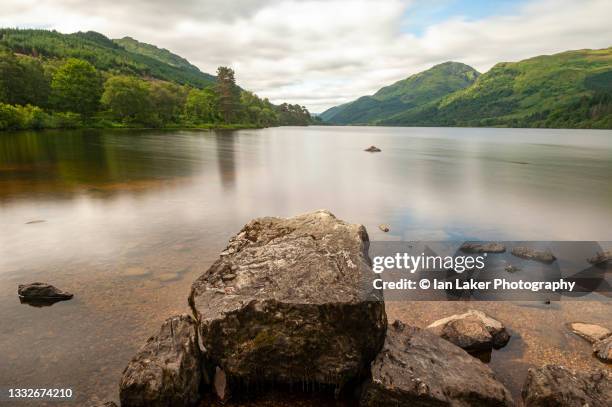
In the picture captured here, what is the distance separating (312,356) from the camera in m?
7.61

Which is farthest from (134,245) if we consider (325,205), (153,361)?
(325,205)

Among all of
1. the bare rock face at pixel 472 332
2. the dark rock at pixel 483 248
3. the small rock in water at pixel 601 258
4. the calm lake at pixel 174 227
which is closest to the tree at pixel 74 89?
the calm lake at pixel 174 227

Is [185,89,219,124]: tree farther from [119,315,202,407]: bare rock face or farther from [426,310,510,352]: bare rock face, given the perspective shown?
[426,310,510,352]: bare rock face

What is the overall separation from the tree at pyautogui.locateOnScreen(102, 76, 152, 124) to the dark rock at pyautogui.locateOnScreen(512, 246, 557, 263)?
138 m

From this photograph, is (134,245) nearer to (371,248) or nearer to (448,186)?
(371,248)

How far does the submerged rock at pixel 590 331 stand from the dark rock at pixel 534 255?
17.8ft

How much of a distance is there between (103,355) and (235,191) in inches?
896

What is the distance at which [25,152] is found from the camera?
53.3m

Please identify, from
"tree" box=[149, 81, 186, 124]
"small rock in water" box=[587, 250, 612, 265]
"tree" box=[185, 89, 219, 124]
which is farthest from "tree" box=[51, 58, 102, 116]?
"small rock in water" box=[587, 250, 612, 265]

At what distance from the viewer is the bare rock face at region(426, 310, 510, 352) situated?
9258 millimetres

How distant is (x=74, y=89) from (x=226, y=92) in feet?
238

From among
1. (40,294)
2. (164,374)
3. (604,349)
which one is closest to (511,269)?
(604,349)

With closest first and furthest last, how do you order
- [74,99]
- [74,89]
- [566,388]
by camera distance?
[566,388], [74,89], [74,99]

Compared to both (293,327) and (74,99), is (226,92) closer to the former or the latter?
(74,99)
